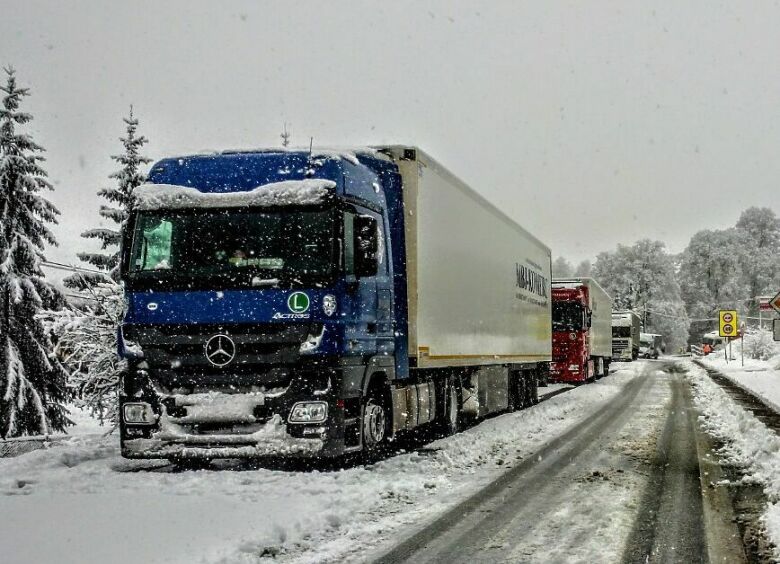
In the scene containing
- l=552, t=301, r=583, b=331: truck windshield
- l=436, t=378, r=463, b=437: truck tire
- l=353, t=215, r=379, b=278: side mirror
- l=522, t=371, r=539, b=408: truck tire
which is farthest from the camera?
l=552, t=301, r=583, b=331: truck windshield

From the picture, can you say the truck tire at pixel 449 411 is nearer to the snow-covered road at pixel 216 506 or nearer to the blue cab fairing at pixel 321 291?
the snow-covered road at pixel 216 506

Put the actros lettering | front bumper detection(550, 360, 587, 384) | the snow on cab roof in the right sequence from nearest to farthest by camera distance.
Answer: the snow on cab roof
the actros lettering
front bumper detection(550, 360, 587, 384)

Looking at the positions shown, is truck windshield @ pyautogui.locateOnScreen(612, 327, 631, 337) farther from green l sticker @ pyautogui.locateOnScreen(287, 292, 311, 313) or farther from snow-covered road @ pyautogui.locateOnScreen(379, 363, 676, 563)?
green l sticker @ pyautogui.locateOnScreen(287, 292, 311, 313)

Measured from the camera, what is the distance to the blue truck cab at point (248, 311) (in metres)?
9.53

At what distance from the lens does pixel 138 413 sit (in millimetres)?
9719

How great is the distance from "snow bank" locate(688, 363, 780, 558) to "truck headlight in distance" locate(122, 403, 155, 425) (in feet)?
19.8

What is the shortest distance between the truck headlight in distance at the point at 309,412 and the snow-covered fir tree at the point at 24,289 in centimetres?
1913

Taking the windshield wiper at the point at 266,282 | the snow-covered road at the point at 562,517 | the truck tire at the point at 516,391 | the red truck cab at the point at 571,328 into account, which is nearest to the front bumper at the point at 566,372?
the red truck cab at the point at 571,328

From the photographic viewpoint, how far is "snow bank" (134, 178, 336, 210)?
988cm

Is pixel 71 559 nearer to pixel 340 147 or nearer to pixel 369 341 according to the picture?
pixel 369 341

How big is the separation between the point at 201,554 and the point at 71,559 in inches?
33.6

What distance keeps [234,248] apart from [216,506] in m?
2.93

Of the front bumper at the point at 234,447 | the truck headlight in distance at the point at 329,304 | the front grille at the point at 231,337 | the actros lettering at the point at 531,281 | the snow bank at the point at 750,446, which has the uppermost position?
the actros lettering at the point at 531,281

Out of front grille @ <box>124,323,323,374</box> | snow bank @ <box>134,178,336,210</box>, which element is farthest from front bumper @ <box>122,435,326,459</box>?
snow bank @ <box>134,178,336,210</box>
